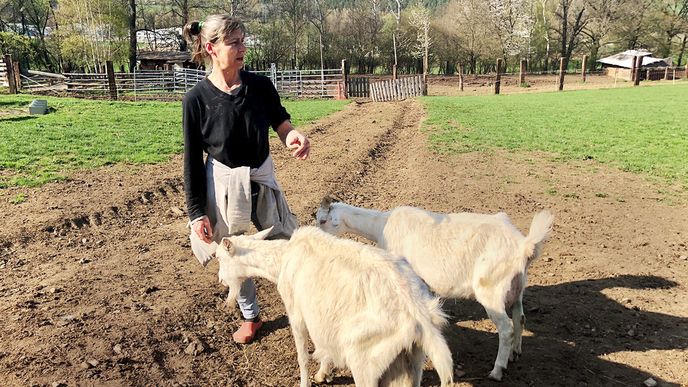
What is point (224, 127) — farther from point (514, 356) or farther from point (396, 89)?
point (396, 89)

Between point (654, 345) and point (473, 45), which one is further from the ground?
point (473, 45)

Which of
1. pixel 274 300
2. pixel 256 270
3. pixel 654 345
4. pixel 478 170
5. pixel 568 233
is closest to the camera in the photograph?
pixel 256 270

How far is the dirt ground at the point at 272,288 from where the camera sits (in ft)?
12.6

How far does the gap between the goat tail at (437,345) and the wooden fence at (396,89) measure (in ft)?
91.2

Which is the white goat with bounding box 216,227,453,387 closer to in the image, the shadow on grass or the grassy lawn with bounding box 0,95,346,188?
the grassy lawn with bounding box 0,95,346,188

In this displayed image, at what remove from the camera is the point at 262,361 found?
4.02 meters

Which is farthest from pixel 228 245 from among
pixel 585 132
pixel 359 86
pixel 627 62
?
pixel 627 62

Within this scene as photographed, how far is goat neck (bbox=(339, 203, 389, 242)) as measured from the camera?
15.3ft

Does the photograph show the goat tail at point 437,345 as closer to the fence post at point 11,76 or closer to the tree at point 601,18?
the fence post at point 11,76

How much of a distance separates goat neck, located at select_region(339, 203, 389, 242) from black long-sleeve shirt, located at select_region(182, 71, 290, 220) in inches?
56.3

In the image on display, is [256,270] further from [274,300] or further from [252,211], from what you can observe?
[274,300]

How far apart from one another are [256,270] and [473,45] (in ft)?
205

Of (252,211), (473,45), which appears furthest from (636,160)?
(473,45)

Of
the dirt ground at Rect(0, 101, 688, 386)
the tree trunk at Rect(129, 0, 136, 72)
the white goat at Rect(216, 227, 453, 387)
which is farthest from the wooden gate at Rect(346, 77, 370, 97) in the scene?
the white goat at Rect(216, 227, 453, 387)
